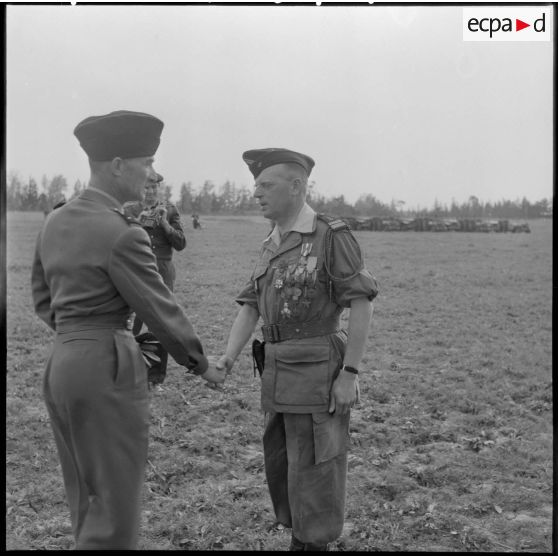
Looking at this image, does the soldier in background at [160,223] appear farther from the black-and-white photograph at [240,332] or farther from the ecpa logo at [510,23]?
the ecpa logo at [510,23]

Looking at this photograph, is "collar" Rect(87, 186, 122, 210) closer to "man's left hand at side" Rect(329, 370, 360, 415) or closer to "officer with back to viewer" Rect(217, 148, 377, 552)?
"officer with back to viewer" Rect(217, 148, 377, 552)

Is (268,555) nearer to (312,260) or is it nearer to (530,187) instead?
(312,260)

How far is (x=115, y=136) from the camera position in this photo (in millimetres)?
2650

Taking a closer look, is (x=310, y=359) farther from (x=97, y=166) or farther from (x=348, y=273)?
(x=97, y=166)

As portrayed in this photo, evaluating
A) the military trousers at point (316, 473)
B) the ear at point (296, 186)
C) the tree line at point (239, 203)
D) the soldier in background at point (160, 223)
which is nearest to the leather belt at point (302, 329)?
the military trousers at point (316, 473)

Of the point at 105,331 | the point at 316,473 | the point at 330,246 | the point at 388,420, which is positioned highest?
the point at 330,246

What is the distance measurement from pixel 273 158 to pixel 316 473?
1.66 meters

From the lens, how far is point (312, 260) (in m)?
3.07

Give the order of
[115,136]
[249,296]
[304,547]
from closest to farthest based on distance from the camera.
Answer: [115,136]
[304,547]
[249,296]

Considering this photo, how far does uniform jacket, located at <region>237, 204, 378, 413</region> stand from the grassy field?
3.41 feet

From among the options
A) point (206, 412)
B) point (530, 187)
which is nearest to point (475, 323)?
point (530, 187)

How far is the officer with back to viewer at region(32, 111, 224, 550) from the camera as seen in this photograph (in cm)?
252

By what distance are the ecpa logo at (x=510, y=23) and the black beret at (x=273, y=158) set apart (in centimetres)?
145

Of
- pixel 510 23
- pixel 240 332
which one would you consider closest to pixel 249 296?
pixel 240 332
